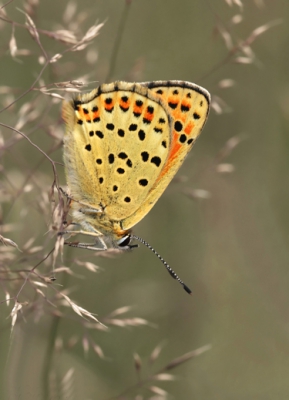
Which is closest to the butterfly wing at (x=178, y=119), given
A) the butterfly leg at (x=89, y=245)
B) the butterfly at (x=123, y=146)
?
the butterfly at (x=123, y=146)

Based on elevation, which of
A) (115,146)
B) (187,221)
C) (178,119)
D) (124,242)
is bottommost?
(187,221)

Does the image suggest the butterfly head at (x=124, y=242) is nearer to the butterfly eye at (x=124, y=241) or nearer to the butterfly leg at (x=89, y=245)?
the butterfly eye at (x=124, y=241)

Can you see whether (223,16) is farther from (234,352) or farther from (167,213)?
(234,352)

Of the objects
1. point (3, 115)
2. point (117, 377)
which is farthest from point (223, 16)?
point (117, 377)

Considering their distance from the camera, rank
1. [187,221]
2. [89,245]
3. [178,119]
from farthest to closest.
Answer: [187,221] < [178,119] < [89,245]

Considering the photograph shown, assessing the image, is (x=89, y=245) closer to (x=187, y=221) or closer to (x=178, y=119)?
(x=178, y=119)

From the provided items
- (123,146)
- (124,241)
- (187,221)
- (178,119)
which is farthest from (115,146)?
(187,221)
